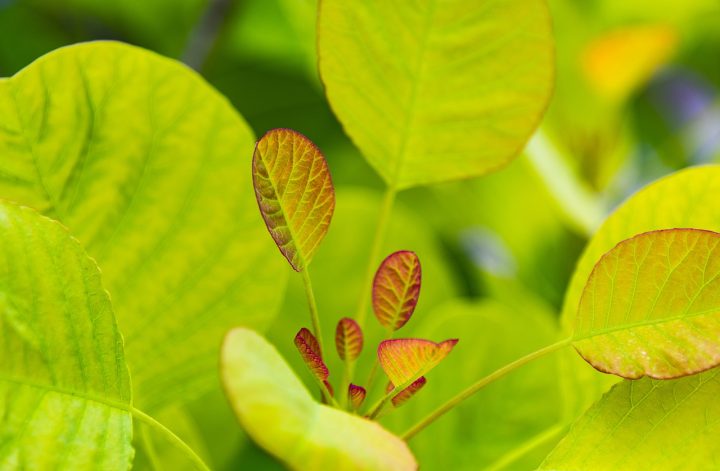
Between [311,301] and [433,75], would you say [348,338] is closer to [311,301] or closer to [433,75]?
[311,301]

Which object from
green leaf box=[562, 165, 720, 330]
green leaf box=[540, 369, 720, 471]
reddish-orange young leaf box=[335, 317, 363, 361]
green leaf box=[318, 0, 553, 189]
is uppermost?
green leaf box=[318, 0, 553, 189]

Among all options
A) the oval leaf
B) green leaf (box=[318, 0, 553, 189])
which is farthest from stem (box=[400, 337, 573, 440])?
green leaf (box=[318, 0, 553, 189])

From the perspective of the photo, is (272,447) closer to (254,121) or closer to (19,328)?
Result: (19,328)

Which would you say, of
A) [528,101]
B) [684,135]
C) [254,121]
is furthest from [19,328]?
[684,135]

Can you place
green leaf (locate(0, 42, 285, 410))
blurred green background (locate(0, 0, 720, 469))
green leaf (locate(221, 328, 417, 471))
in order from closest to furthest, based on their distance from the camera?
green leaf (locate(221, 328, 417, 471)), green leaf (locate(0, 42, 285, 410)), blurred green background (locate(0, 0, 720, 469))

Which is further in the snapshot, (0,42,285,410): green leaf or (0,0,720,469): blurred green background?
(0,0,720,469): blurred green background

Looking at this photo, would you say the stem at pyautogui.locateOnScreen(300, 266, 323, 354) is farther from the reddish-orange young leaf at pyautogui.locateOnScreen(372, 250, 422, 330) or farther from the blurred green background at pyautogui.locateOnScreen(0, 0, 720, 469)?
the blurred green background at pyautogui.locateOnScreen(0, 0, 720, 469)

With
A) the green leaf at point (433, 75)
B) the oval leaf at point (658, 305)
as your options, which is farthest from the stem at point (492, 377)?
the green leaf at point (433, 75)
